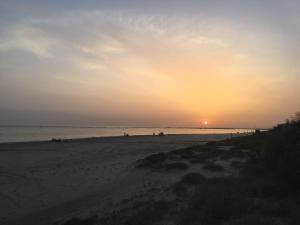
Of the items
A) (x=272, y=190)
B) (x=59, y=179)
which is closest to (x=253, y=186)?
(x=272, y=190)

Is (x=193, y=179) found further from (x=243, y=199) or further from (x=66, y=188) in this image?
(x=66, y=188)

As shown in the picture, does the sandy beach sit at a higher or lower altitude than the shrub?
lower

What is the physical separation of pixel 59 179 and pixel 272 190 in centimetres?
1220

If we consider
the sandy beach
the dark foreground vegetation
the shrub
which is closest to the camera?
the dark foreground vegetation

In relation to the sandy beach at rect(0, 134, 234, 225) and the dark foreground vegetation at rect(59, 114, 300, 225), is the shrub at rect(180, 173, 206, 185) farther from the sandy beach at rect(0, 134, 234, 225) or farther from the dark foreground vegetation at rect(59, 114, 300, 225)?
the sandy beach at rect(0, 134, 234, 225)

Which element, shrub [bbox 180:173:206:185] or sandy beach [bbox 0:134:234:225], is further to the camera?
shrub [bbox 180:173:206:185]

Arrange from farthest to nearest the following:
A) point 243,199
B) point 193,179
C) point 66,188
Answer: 1. point 66,188
2. point 193,179
3. point 243,199

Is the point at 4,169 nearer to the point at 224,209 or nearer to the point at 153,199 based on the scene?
the point at 153,199

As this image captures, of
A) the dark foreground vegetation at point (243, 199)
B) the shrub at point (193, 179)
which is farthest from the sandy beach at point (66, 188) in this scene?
the dark foreground vegetation at point (243, 199)

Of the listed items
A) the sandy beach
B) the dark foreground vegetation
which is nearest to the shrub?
the dark foreground vegetation

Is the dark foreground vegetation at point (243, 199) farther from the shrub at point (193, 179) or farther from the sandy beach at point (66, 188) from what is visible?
the sandy beach at point (66, 188)

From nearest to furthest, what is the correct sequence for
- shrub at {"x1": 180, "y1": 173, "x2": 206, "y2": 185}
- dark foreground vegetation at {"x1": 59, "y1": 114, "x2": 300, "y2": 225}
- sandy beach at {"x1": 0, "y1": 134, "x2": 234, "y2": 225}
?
dark foreground vegetation at {"x1": 59, "y1": 114, "x2": 300, "y2": 225}
sandy beach at {"x1": 0, "y1": 134, "x2": 234, "y2": 225}
shrub at {"x1": 180, "y1": 173, "x2": 206, "y2": 185}

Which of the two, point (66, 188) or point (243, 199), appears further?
point (66, 188)

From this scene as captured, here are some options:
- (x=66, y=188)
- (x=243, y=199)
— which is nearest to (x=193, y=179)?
(x=243, y=199)
